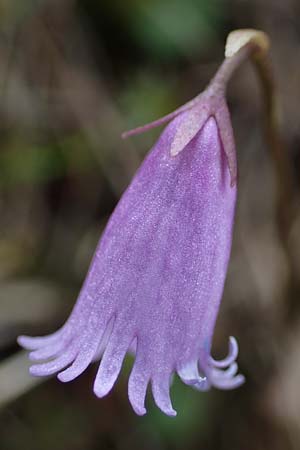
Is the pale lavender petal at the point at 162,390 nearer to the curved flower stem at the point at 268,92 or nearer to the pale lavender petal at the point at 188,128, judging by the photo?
the pale lavender petal at the point at 188,128

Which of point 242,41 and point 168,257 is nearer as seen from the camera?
point 168,257

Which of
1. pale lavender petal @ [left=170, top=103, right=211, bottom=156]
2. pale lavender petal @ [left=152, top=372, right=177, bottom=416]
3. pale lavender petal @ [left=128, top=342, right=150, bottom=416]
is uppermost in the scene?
pale lavender petal @ [left=170, top=103, right=211, bottom=156]

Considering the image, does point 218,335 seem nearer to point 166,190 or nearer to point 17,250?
point 17,250

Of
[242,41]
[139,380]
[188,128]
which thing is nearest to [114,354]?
[139,380]

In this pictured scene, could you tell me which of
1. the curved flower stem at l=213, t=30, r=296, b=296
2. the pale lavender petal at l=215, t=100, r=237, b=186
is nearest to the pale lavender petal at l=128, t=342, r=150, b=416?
the pale lavender petal at l=215, t=100, r=237, b=186

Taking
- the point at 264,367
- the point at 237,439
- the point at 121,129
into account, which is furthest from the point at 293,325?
the point at 121,129

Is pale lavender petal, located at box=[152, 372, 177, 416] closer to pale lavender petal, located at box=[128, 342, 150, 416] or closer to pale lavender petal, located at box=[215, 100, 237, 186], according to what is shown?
pale lavender petal, located at box=[128, 342, 150, 416]

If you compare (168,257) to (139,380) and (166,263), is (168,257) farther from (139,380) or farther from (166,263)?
(139,380)
